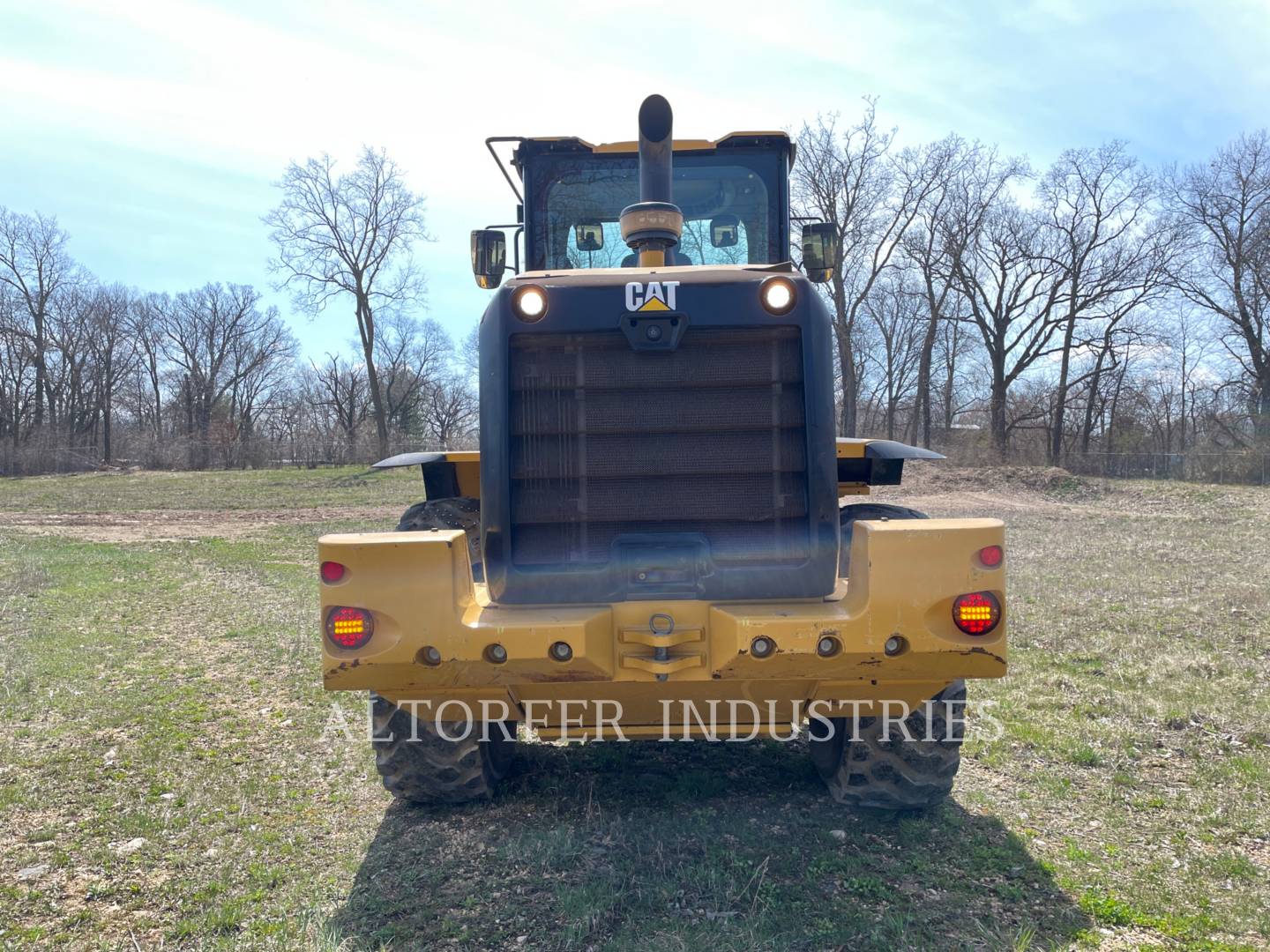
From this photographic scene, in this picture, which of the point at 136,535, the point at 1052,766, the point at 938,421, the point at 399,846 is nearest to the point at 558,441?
the point at 399,846

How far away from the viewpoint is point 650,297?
3.48 m

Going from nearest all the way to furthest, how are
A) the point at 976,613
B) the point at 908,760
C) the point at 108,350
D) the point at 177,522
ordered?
the point at 976,613 → the point at 908,760 → the point at 177,522 → the point at 108,350

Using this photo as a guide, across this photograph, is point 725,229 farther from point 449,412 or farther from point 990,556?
point 449,412

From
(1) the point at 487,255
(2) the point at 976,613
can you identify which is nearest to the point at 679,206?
(1) the point at 487,255

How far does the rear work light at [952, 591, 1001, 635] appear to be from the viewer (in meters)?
3.18

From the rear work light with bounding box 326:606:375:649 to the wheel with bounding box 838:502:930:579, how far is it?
1.86 m

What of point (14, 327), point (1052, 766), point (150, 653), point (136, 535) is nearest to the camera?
point (1052, 766)

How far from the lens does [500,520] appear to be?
3.54 meters

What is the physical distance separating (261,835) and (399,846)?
0.63m

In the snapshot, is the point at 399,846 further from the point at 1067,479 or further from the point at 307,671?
the point at 1067,479

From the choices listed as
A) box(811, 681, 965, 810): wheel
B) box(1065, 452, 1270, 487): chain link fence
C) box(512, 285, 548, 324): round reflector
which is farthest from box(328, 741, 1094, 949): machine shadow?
box(1065, 452, 1270, 487): chain link fence

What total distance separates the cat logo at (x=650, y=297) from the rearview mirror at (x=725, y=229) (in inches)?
63.7

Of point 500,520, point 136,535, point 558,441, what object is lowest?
point 136,535

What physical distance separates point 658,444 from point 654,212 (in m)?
1.26
